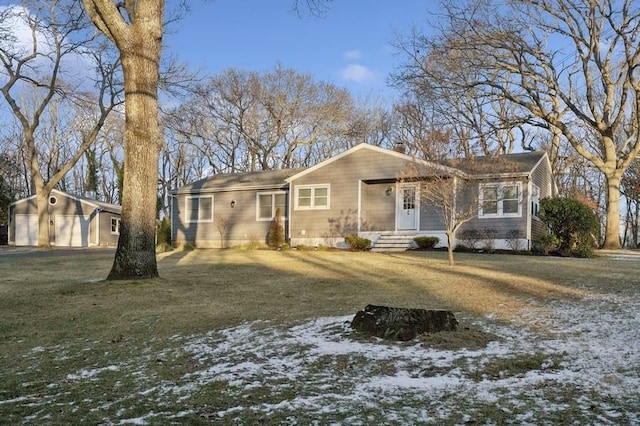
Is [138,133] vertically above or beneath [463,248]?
above

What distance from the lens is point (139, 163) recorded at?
9.27 m

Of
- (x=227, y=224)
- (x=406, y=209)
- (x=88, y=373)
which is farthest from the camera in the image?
(x=227, y=224)

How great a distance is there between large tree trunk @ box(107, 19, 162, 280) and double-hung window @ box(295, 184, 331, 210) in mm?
11731

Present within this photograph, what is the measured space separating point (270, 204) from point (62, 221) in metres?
17.5

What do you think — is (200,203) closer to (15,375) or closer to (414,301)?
(414,301)

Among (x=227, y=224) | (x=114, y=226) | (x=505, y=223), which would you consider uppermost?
(x=505, y=223)

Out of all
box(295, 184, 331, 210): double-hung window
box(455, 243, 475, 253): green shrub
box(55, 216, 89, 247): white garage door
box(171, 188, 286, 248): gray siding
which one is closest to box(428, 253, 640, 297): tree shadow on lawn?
box(455, 243, 475, 253): green shrub

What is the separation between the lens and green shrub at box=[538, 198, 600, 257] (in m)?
16.0

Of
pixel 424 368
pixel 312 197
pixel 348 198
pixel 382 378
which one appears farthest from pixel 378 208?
pixel 382 378

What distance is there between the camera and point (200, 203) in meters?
24.2

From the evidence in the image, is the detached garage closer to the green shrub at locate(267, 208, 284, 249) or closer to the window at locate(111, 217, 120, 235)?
the window at locate(111, 217, 120, 235)

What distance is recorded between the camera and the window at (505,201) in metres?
17.7

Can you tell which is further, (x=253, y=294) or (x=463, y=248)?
(x=463, y=248)

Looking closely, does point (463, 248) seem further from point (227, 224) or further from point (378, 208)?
point (227, 224)
